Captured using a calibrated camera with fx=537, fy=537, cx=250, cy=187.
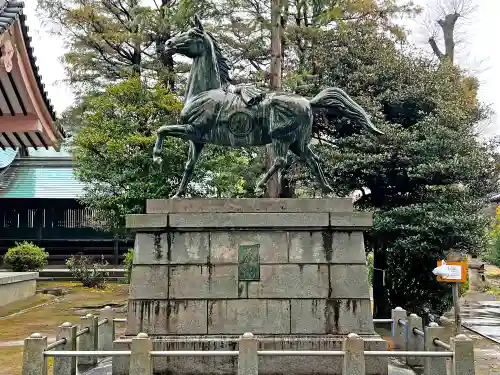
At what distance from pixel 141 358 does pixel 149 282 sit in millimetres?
1573

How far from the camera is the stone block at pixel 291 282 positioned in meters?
7.79

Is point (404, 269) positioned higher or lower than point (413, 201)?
lower

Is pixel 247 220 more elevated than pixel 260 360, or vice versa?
pixel 247 220

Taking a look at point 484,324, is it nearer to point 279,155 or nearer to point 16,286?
point 279,155

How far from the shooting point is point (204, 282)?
779 cm

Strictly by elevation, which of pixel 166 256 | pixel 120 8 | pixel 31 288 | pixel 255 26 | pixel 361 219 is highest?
pixel 120 8

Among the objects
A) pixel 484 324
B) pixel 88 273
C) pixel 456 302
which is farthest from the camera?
pixel 88 273

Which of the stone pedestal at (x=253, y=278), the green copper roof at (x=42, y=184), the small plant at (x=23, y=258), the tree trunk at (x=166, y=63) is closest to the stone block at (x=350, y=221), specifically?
the stone pedestal at (x=253, y=278)

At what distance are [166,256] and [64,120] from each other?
18.4 meters

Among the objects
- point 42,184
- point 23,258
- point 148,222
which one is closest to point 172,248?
point 148,222

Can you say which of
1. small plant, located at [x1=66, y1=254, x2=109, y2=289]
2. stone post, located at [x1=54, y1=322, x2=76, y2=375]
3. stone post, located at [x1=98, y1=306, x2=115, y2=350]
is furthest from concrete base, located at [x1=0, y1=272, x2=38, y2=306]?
stone post, located at [x1=54, y1=322, x2=76, y2=375]

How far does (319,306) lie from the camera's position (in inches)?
305

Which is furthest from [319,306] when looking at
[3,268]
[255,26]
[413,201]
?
[3,268]

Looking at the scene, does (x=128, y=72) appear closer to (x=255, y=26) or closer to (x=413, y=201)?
(x=255, y=26)
